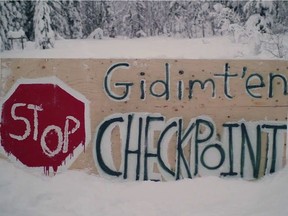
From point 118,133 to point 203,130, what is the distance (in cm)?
97

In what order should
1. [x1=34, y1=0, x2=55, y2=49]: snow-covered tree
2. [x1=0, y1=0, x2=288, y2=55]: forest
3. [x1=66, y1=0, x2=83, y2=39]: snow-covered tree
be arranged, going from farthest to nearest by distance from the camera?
1. [x1=66, y1=0, x2=83, y2=39]: snow-covered tree
2. [x1=34, y1=0, x2=55, y2=49]: snow-covered tree
3. [x1=0, y1=0, x2=288, y2=55]: forest

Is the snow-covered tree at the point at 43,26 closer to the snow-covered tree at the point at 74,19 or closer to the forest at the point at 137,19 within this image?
the forest at the point at 137,19

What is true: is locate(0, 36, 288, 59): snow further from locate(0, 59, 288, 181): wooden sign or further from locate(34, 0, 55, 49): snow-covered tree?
locate(0, 59, 288, 181): wooden sign

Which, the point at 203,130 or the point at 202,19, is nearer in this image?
the point at 203,130

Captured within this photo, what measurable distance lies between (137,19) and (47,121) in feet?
138

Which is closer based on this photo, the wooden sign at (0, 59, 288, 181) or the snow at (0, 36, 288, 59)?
the wooden sign at (0, 59, 288, 181)

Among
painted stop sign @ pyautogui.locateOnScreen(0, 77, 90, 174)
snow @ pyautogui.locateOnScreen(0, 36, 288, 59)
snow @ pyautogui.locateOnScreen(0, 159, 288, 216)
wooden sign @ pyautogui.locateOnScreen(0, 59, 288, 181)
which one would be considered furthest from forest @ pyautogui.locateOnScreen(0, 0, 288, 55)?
painted stop sign @ pyautogui.locateOnScreen(0, 77, 90, 174)

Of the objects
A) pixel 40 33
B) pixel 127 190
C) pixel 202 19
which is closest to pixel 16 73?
pixel 127 190

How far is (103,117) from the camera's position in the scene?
4102 mm

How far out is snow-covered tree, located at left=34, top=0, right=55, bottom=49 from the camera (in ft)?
73.6

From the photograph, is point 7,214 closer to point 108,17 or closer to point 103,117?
point 103,117

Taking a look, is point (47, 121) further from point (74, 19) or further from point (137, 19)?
point (137, 19)

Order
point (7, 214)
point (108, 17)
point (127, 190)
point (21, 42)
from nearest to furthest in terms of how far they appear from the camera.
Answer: point (7, 214), point (127, 190), point (21, 42), point (108, 17)

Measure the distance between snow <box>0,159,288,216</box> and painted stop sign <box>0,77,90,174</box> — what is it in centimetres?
22
